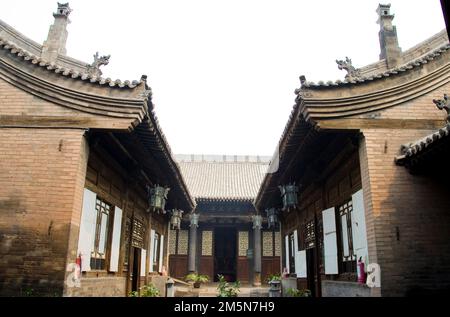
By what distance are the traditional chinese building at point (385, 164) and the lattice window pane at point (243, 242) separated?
12.8m

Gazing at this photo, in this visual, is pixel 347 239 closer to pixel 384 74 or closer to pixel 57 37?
pixel 384 74

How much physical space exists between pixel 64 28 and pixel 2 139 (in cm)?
703

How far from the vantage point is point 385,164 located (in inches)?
288

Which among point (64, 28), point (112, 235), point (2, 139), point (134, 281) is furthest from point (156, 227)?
point (2, 139)

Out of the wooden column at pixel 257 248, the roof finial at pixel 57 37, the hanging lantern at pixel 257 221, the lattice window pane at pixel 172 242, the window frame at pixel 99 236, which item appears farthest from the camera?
the lattice window pane at pixel 172 242

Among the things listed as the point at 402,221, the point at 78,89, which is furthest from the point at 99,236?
the point at 402,221

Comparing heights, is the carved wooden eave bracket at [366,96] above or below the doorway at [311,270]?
above

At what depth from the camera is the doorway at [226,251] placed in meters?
24.5

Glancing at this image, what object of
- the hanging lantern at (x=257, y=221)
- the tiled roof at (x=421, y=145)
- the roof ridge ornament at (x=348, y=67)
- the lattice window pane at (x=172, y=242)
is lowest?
the lattice window pane at (x=172, y=242)

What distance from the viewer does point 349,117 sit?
7.61 metres

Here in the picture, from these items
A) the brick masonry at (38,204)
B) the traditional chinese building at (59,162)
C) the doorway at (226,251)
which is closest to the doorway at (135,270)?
the traditional chinese building at (59,162)

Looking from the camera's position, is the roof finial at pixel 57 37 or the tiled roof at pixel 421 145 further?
the roof finial at pixel 57 37

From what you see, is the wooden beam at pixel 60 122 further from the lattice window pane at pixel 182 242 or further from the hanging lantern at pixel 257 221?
the lattice window pane at pixel 182 242
